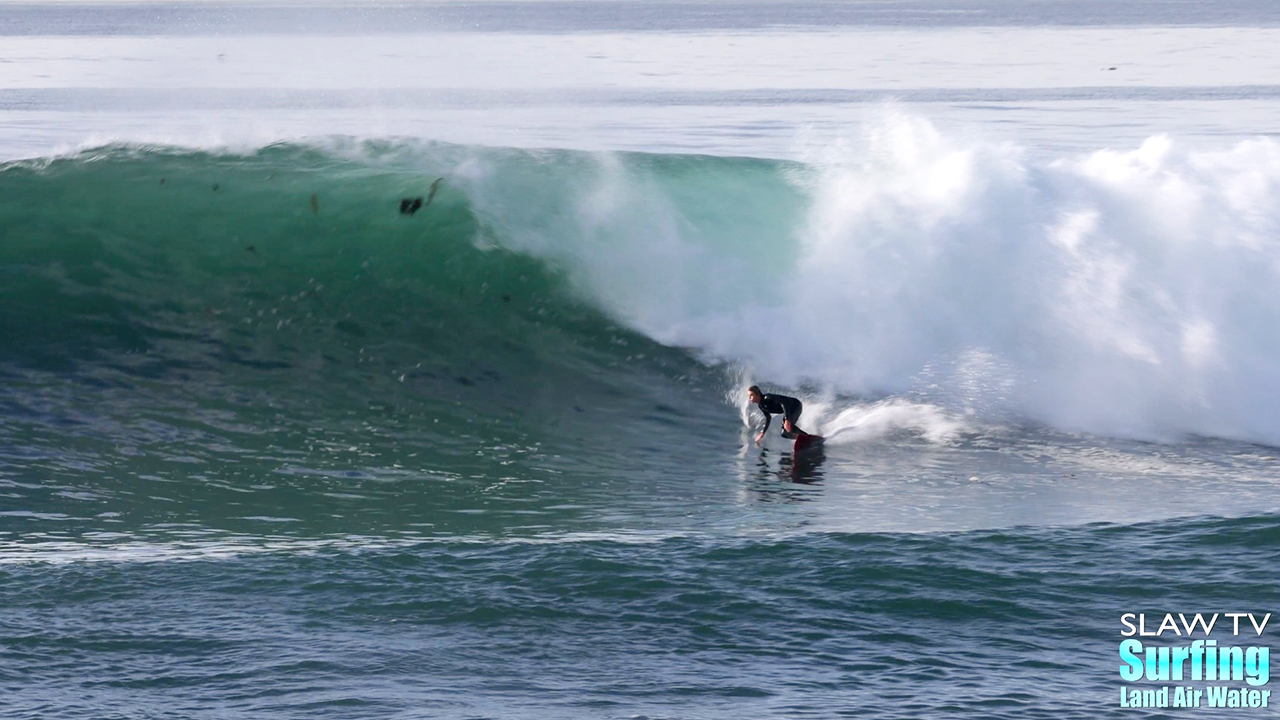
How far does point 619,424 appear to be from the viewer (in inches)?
380

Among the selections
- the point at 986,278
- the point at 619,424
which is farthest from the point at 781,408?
the point at 986,278

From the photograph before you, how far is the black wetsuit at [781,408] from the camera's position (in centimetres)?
906

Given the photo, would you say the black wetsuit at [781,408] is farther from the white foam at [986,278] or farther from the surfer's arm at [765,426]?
the white foam at [986,278]

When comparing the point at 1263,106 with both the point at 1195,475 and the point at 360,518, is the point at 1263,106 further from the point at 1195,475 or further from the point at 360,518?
the point at 360,518

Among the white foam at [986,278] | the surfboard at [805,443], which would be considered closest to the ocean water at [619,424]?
the white foam at [986,278]

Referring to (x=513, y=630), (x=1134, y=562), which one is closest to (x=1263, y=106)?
(x=1134, y=562)

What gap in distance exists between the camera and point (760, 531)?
6949mm

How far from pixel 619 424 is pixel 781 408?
1.14m

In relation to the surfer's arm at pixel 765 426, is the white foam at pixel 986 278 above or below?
above

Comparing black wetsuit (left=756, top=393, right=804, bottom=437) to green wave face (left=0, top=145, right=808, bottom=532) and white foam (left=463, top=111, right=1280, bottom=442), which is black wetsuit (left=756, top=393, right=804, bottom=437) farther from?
white foam (left=463, top=111, right=1280, bottom=442)

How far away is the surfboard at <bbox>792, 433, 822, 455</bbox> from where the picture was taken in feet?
29.4

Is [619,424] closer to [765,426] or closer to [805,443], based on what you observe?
[765,426]

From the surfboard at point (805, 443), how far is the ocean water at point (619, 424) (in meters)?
0.14

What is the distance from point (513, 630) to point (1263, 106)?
93.9 feet
